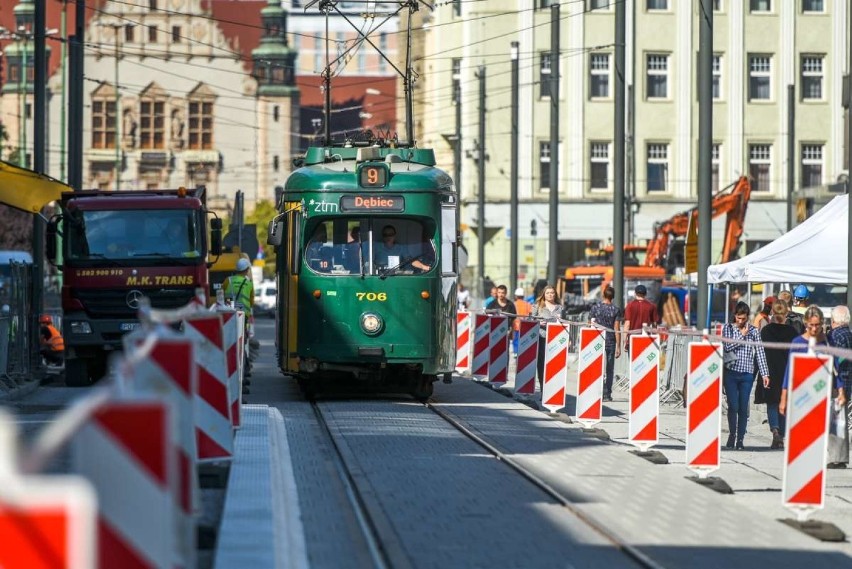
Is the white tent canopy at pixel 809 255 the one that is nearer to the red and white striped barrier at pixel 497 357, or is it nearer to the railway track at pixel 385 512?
the red and white striped barrier at pixel 497 357

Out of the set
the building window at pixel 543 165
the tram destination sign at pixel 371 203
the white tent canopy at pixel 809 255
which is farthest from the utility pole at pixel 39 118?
the building window at pixel 543 165

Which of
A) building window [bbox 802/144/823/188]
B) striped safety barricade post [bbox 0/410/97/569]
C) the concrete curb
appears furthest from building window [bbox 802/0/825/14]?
striped safety barricade post [bbox 0/410/97/569]

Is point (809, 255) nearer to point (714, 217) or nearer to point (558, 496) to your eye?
point (558, 496)

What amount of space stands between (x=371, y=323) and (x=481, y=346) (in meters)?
7.94

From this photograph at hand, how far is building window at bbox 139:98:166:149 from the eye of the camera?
12247 cm

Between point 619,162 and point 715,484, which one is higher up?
point 619,162

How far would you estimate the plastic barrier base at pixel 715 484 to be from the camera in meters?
15.3

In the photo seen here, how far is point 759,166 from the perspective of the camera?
75438mm

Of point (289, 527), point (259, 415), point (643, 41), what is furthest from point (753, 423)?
point (643, 41)

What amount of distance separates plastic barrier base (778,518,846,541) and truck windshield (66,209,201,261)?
597 inches

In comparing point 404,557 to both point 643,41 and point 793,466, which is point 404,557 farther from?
point 643,41

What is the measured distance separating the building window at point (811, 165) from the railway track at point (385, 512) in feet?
188

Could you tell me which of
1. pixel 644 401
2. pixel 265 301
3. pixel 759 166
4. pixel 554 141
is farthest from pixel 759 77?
pixel 644 401

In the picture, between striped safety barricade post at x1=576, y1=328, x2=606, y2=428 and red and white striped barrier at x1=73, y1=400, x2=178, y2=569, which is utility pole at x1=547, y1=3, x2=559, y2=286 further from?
red and white striped barrier at x1=73, y1=400, x2=178, y2=569
